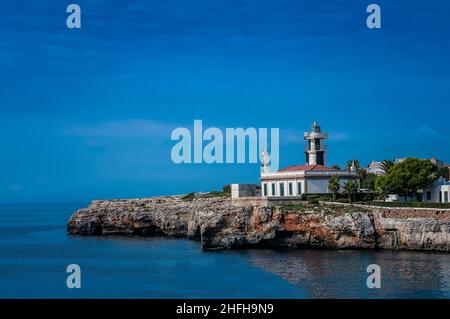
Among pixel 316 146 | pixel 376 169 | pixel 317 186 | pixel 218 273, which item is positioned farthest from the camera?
pixel 376 169

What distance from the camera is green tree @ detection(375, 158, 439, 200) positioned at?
257 ft

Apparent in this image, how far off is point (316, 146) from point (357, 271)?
43029 mm

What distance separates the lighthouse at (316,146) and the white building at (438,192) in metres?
19.2

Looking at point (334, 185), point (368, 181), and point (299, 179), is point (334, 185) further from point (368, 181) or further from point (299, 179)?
point (368, 181)

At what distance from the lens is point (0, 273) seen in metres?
61.5

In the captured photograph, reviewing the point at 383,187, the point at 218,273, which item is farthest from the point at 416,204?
the point at 218,273

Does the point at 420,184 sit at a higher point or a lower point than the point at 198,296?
higher

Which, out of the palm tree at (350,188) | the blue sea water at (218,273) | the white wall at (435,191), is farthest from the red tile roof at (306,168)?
the blue sea water at (218,273)

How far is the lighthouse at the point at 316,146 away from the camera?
3799 inches

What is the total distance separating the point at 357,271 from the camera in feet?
180

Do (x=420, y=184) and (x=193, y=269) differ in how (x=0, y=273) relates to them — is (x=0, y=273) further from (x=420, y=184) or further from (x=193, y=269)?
(x=420, y=184)

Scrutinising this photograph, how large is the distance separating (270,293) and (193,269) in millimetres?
13068

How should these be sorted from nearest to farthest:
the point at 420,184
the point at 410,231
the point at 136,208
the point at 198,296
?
the point at 198,296
the point at 410,231
the point at 420,184
the point at 136,208
